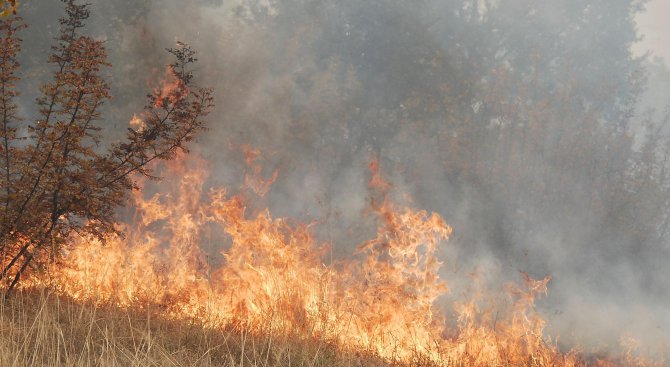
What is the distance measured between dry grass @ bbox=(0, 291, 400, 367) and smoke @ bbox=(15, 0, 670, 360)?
9.69 meters

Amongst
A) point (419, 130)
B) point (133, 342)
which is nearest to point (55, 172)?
point (133, 342)

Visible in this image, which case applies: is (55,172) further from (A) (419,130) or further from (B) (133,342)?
(A) (419,130)

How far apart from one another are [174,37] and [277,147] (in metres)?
3.76

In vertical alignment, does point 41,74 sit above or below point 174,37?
below

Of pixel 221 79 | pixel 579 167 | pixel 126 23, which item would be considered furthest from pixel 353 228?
pixel 126 23

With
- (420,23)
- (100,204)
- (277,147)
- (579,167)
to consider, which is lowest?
(100,204)

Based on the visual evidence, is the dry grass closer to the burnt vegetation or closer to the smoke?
the burnt vegetation

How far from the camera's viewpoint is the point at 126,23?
14.9 meters

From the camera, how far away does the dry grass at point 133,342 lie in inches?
148

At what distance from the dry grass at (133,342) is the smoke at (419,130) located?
31.8 ft

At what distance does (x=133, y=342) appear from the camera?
3.92 metres

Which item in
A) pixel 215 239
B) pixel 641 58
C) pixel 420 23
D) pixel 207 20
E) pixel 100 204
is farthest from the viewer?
pixel 641 58

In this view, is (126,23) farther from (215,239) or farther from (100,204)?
(100,204)

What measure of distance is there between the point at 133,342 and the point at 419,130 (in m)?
13.3
